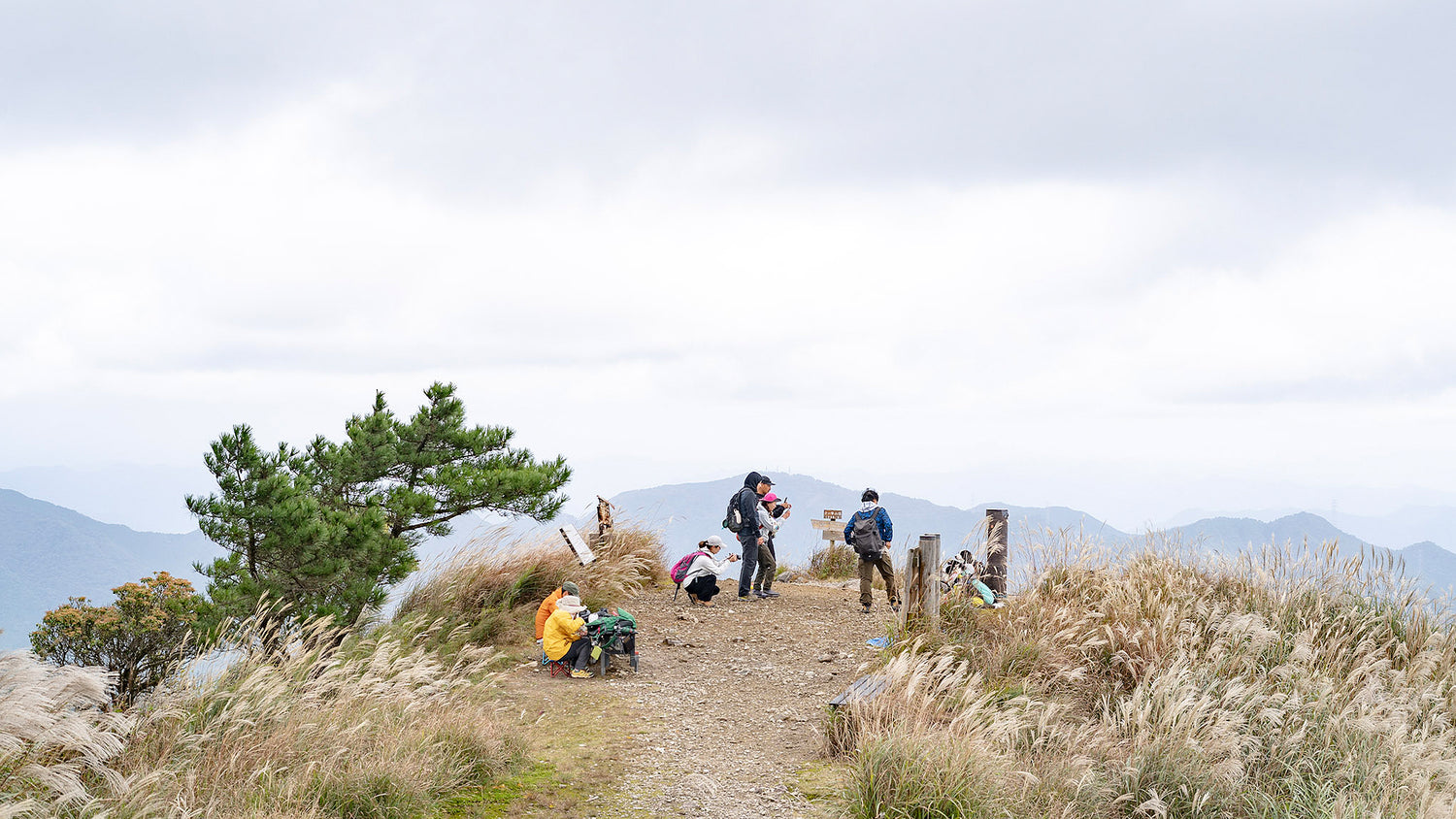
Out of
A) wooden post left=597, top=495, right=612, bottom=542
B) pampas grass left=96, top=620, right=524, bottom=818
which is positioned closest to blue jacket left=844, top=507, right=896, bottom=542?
wooden post left=597, top=495, right=612, bottom=542

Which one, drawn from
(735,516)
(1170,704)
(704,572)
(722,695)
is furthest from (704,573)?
(1170,704)

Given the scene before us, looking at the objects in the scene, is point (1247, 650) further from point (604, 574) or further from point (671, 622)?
point (604, 574)

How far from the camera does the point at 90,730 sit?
512 centimetres

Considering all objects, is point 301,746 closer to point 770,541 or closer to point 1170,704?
point 1170,704

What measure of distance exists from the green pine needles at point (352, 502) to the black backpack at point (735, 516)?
2814 mm

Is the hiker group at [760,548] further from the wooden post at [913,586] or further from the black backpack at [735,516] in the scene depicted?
the wooden post at [913,586]

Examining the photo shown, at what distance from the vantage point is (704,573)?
12.8m

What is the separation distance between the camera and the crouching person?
920 cm

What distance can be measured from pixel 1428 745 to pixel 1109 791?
3277 millimetres

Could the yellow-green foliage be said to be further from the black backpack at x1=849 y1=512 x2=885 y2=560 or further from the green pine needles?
the green pine needles

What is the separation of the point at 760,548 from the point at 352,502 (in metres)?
5.87

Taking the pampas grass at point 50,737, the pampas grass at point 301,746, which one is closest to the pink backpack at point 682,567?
the pampas grass at point 301,746

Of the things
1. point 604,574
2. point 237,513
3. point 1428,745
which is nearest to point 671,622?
point 604,574

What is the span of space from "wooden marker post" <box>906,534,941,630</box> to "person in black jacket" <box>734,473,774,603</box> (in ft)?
13.6
